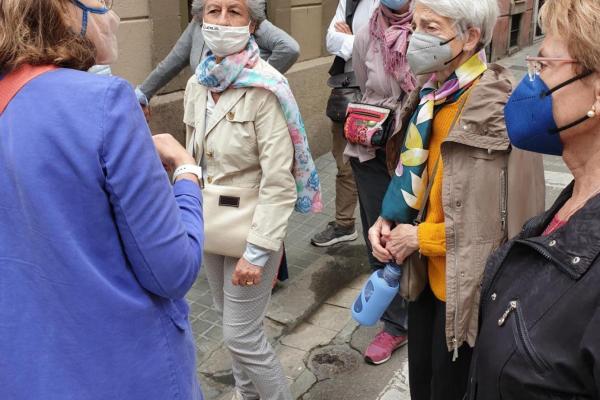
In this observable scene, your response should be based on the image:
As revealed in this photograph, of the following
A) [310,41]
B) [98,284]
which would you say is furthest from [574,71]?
[310,41]

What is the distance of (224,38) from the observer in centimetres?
273

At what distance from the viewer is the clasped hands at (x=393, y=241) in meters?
2.42

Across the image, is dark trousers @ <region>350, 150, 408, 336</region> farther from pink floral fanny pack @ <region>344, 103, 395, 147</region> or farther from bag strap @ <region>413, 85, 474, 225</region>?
bag strap @ <region>413, 85, 474, 225</region>

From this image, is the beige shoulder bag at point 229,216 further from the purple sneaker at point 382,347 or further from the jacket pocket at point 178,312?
the purple sneaker at point 382,347

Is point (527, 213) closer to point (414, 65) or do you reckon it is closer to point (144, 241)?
point (414, 65)

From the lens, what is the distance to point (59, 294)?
142cm

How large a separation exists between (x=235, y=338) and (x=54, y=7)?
174 cm

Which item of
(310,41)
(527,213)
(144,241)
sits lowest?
(310,41)

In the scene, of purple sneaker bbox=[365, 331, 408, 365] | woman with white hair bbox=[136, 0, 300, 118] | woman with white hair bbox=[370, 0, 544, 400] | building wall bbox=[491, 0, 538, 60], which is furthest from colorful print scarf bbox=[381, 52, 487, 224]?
building wall bbox=[491, 0, 538, 60]

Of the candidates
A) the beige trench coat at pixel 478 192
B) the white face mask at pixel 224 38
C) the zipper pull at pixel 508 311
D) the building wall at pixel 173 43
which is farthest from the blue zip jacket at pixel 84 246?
the building wall at pixel 173 43

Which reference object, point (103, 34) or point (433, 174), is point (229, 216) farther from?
point (103, 34)

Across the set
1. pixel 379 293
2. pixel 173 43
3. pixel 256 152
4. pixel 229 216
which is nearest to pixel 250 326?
pixel 229 216

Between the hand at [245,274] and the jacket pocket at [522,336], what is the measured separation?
4.40 feet

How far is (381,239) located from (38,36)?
1599 millimetres
